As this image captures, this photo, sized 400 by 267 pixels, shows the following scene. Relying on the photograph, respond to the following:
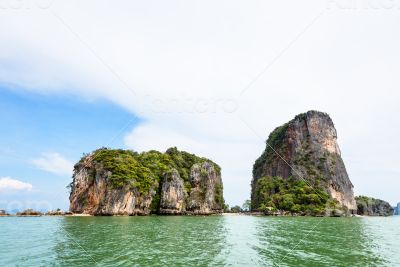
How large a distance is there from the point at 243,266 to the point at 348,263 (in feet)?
22.4

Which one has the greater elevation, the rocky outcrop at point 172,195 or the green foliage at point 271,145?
the green foliage at point 271,145

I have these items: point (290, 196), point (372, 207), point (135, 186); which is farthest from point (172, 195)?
point (372, 207)

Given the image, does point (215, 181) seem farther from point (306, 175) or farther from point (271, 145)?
point (271, 145)

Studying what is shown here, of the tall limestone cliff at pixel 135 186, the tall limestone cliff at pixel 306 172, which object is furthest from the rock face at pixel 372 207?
the tall limestone cliff at pixel 135 186

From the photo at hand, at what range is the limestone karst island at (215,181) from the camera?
81.7 m

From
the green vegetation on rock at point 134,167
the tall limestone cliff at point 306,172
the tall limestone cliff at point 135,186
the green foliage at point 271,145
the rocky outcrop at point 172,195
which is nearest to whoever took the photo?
the tall limestone cliff at point 135,186

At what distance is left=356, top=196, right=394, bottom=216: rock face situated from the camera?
16050cm

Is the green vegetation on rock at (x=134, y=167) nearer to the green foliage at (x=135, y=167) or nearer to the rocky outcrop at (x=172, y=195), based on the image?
the green foliage at (x=135, y=167)

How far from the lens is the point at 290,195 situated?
381ft

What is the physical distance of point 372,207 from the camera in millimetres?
172000

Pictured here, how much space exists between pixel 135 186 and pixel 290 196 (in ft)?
204

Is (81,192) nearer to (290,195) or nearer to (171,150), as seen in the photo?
(171,150)

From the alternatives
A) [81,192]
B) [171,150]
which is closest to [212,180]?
[171,150]

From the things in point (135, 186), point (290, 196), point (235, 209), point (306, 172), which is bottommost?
point (235, 209)
